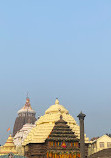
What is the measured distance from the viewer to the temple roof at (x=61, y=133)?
43109 millimetres

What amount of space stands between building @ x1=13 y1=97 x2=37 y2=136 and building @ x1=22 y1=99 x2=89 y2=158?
43395mm

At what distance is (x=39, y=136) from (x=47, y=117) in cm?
574

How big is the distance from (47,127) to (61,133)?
3.86m

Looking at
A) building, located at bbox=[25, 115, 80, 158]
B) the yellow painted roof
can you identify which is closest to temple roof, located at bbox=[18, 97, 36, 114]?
the yellow painted roof

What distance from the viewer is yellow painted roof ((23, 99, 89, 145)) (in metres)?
44.9

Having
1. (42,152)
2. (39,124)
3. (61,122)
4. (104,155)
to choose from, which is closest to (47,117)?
(39,124)

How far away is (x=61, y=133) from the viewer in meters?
43.9

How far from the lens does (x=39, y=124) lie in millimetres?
50188

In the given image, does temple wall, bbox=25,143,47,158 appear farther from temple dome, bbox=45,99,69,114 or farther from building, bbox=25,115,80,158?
temple dome, bbox=45,99,69,114

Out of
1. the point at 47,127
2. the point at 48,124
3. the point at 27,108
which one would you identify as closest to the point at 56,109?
the point at 48,124

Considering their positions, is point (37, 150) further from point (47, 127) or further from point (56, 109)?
point (56, 109)

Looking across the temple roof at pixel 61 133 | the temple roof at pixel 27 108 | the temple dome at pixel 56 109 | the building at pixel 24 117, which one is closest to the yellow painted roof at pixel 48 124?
the temple dome at pixel 56 109

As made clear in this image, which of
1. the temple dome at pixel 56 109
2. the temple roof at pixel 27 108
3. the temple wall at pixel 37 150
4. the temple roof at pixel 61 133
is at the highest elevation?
the temple roof at pixel 27 108

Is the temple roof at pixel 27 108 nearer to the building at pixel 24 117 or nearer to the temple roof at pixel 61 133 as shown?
the building at pixel 24 117
